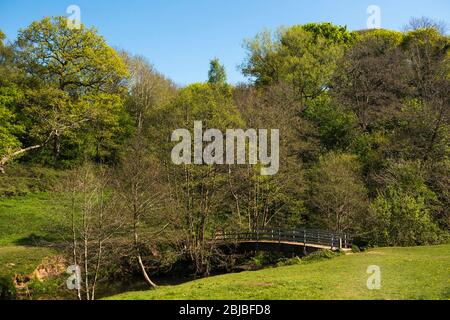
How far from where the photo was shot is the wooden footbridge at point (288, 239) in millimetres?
29408

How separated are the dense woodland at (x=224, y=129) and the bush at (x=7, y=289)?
4068 mm

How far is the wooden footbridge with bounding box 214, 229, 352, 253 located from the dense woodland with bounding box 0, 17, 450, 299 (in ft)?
6.83

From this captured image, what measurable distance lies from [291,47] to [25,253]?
44.4 metres

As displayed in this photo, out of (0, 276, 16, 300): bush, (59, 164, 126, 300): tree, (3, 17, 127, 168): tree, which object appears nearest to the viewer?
(59, 164, 126, 300): tree

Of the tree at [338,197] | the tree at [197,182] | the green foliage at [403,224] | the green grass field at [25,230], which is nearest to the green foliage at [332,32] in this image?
the tree at [338,197]

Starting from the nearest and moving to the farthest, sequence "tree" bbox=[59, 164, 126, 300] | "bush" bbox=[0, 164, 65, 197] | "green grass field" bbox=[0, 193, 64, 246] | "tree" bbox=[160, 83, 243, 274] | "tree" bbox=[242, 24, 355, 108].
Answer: "tree" bbox=[59, 164, 126, 300]
"tree" bbox=[160, 83, 243, 274]
"green grass field" bbox=[0, 193, 64, 246]
"bush" bbox=[0, 164, 65, 197]
"tree" bbox=[242, 24, 355, 108]

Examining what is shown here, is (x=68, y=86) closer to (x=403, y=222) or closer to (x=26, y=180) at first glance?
(x=26, y=180)

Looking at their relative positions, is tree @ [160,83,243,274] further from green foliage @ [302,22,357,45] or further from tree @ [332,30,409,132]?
green foliage @ [302,22,357,45]

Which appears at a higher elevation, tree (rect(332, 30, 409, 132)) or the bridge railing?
tree (rect(332, 30, 409, 132))

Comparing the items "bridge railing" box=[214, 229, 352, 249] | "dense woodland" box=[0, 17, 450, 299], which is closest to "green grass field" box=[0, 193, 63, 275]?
"dense woodland" box=[0, 17, 450, 299]

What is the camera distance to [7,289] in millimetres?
26531

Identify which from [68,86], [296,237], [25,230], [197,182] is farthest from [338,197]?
[68,86]

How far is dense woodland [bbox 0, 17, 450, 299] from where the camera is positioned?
3045cm

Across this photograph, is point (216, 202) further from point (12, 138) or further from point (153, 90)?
point (153, 90)
